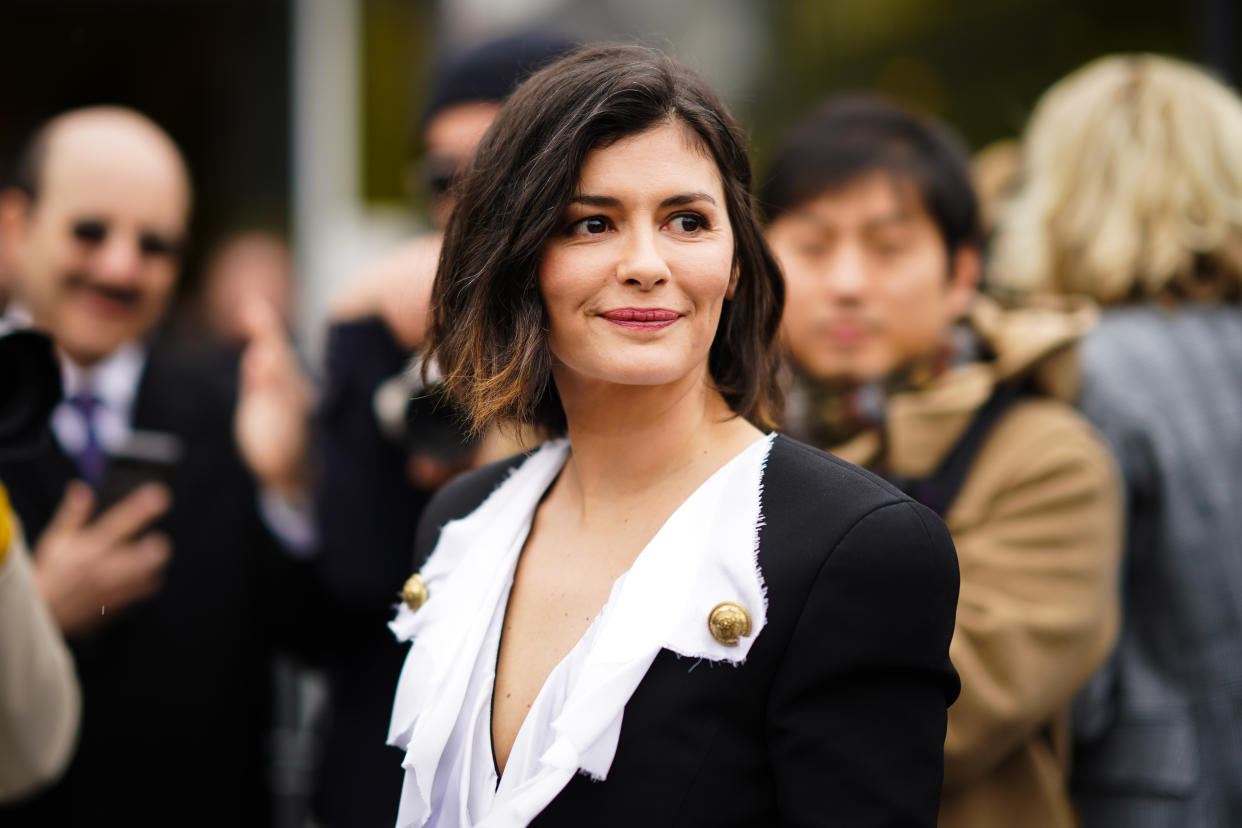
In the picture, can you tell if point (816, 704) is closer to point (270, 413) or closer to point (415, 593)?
point (415, 593)

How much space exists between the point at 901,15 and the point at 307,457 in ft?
13.7

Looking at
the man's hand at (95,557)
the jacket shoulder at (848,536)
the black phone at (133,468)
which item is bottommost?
the man's hand at (95,557)

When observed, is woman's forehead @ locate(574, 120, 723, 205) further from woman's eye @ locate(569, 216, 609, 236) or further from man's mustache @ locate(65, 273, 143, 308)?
man's mustache @ locate(65, 273, 143, 308)

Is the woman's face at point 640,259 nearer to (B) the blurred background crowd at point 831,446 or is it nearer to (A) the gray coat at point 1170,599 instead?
(B) the blurred background crowd at point 831,446

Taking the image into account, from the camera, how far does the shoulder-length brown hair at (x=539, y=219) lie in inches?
52.7

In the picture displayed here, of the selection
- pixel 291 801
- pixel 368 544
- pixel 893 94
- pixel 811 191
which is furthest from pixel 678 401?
pixel 893 94

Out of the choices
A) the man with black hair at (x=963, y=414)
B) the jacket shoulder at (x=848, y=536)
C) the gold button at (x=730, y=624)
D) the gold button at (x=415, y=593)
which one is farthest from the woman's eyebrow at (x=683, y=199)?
the man with black hair at (x=963, y=414)

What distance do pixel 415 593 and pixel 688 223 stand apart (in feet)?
1.97

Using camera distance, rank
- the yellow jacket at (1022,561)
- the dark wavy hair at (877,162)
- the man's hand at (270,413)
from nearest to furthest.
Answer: the yellow jacket at (1022,561)
the dark wavy hair at (877,162)
the man's hand at (270,413)

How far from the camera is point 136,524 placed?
2.55 meters

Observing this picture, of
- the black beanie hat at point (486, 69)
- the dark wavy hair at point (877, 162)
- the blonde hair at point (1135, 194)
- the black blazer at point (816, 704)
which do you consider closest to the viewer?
the black blazer at point (816, 704)

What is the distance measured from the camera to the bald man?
100 inches

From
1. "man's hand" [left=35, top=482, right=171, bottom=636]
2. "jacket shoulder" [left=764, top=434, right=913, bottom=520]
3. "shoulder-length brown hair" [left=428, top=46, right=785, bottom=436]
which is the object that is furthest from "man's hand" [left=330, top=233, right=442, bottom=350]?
"jacket shoulder" [left=764, top=434, right=913, bottom=520]

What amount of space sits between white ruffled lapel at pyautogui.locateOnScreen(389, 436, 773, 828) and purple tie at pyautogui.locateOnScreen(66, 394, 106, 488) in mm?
1483
